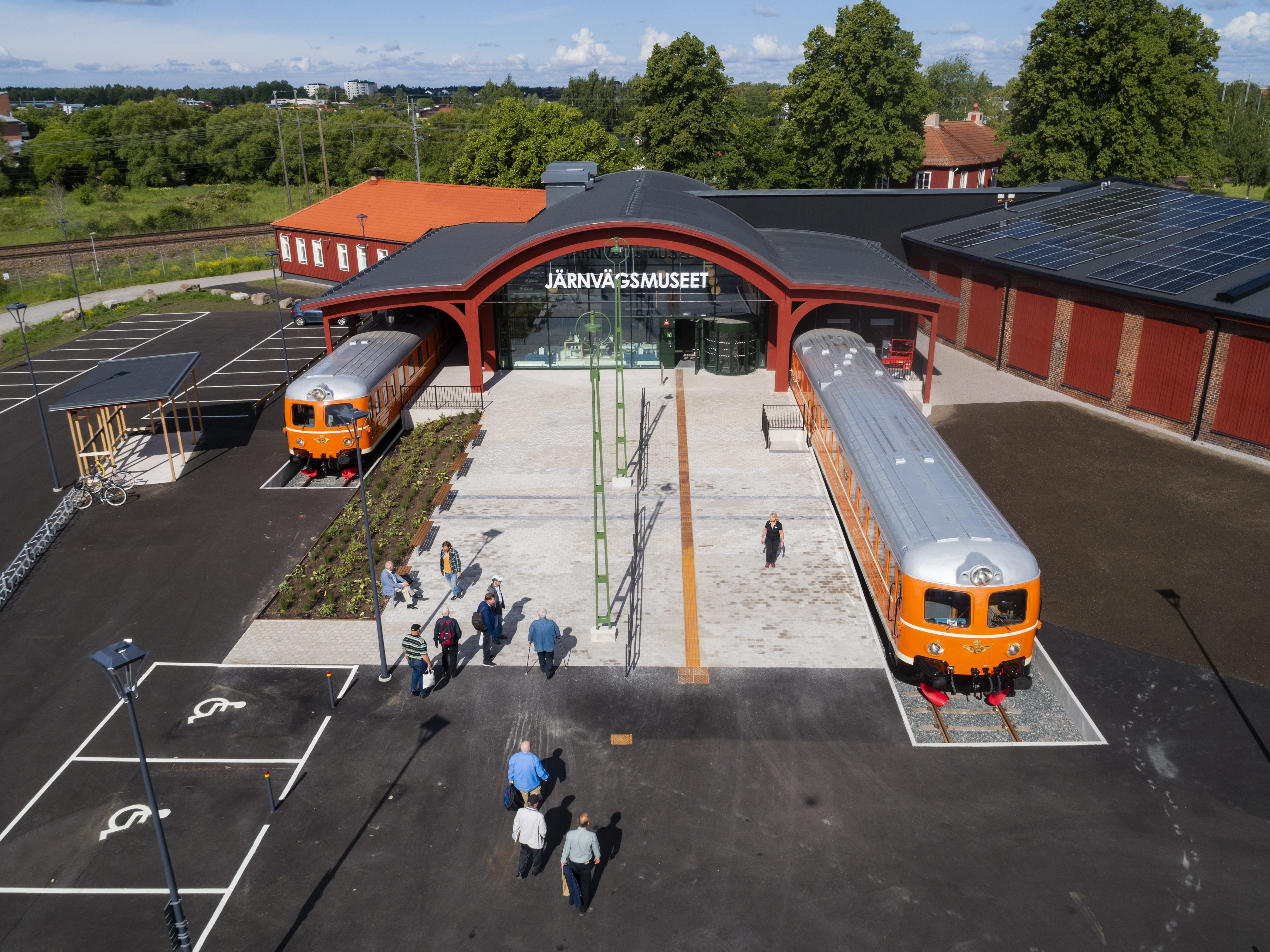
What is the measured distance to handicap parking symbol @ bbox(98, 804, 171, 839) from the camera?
1524cm

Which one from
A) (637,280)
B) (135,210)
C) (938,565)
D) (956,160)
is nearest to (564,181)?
(637,280)

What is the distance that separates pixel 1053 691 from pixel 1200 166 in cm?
4510

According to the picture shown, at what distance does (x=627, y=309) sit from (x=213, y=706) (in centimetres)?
2367

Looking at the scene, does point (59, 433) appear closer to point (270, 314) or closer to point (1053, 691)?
point (270, 314)

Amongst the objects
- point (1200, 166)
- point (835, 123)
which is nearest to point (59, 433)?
point (835, 123)

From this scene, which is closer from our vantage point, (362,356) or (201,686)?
(201,686)

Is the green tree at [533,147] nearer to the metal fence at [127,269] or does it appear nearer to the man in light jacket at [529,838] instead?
the metal fence at [127,269]

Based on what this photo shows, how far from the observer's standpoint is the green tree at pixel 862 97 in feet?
188

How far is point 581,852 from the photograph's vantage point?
1298 cm

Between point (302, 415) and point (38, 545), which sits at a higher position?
point (302, 415)

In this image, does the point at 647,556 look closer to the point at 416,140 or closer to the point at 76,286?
the point at 76,286

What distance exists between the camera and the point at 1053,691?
18.2 metres

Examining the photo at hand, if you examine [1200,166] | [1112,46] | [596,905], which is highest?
[1112,46]

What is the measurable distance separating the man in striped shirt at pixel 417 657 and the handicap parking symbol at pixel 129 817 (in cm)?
470
